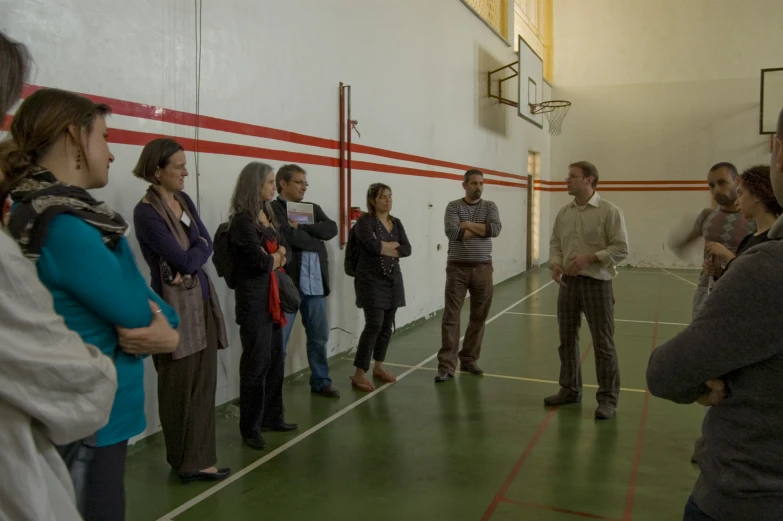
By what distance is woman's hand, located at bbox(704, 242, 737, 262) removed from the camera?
2898 mm

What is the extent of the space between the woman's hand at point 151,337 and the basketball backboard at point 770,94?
12.9 meters

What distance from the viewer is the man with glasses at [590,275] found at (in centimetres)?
375

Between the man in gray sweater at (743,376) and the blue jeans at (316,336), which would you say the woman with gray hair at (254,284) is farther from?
the man in gray sweater at (743,376)

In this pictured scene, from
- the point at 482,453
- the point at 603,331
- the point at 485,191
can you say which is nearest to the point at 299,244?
the point at 482,453

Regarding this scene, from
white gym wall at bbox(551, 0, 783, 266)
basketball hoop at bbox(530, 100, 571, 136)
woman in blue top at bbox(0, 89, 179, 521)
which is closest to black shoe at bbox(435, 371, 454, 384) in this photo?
woman in blue top at bbox(0, 89, 179, 521)

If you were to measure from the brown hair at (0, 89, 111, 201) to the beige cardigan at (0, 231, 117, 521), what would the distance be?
0.54 metres

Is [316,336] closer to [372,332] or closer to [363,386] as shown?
[372,332]

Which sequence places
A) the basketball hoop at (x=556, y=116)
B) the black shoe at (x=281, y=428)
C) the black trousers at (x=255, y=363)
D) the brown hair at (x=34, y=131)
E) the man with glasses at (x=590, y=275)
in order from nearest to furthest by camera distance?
the brown hair at (x=34, y=131) → the black trousers at (x=255, y=363) → the black shoe at (x=281, y=428) → the man with glasses at (x=590, y=275) → the basketball hoop at (x=556, y=116)

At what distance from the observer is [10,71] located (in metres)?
0.97

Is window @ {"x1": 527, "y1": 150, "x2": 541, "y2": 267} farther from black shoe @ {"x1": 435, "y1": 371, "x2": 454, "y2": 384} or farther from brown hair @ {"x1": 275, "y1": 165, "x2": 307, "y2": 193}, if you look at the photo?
brown hair @ {"x1": 275, "y1": 165, "x2": 307, "y2": 193}

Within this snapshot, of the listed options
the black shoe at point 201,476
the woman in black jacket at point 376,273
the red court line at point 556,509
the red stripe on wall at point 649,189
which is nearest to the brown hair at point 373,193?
the woman in black jacket at point 376,273

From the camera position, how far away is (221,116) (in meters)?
3.84

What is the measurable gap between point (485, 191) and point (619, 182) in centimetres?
570

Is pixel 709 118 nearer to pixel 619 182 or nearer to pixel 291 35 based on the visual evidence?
pixel 619 182
